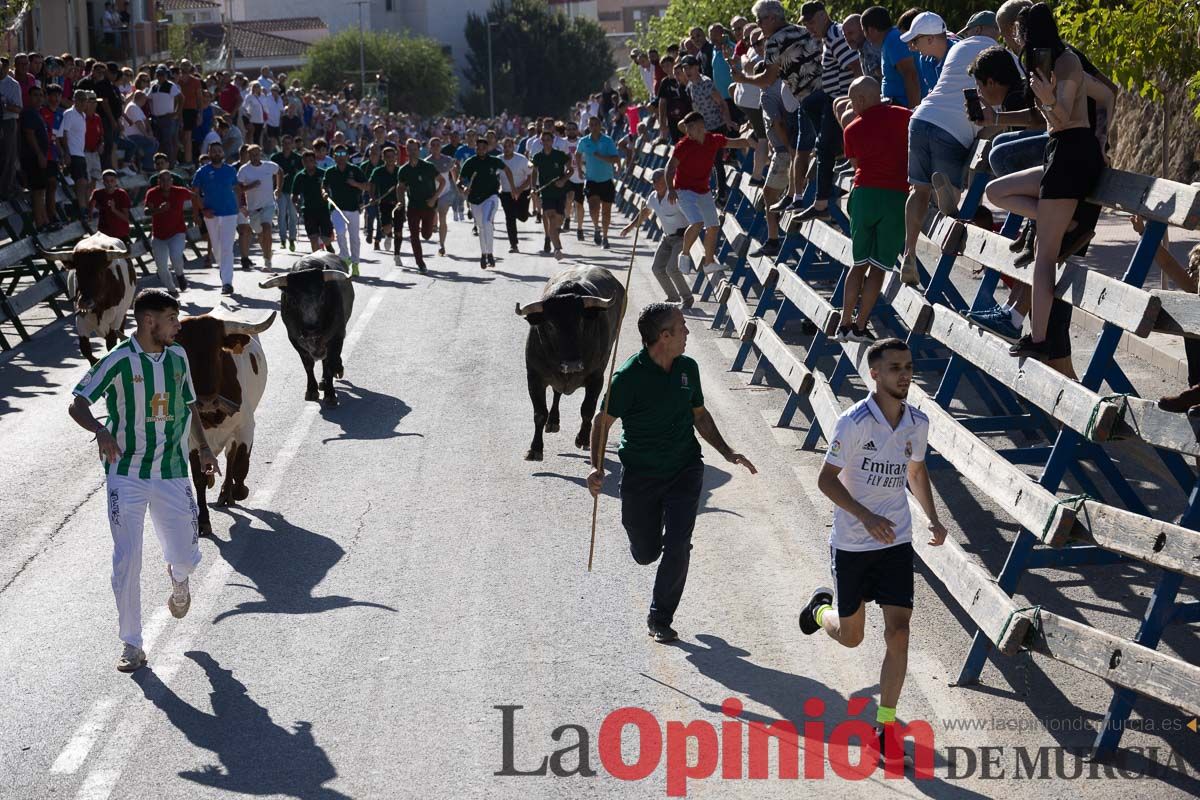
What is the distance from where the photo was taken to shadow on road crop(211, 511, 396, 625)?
9.34 meters

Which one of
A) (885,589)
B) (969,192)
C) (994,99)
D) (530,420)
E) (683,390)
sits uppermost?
(994,99)

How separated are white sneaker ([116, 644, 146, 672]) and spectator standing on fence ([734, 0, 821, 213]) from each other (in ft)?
30.2

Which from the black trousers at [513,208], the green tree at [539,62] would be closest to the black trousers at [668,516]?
the black trousers at [513,208]

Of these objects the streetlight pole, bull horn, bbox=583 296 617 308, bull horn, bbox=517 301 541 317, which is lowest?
the streetlight pole

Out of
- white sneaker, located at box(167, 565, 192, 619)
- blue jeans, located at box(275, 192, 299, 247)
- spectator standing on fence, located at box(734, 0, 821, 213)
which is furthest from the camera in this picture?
blue jeans, located at box(275, 192, 299, 247)

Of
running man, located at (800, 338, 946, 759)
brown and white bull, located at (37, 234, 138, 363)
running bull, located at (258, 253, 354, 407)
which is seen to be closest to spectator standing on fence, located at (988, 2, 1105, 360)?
running man, located at (800, 338, 946, 759)

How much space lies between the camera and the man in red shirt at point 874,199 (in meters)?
11.6

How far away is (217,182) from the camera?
23.0m

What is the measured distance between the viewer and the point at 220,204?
75.5ft

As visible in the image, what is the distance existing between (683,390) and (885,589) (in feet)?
6.28

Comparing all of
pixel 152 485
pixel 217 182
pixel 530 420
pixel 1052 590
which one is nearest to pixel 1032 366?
pixel 1052 590

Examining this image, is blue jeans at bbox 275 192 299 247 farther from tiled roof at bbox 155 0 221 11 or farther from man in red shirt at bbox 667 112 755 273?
tiled roof at bbox 155 0 221 11

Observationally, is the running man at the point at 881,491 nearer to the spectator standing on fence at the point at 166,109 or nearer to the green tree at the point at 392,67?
the spectator standing on fence at the point at 166,109

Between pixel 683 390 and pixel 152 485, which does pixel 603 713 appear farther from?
pixel 152 485
